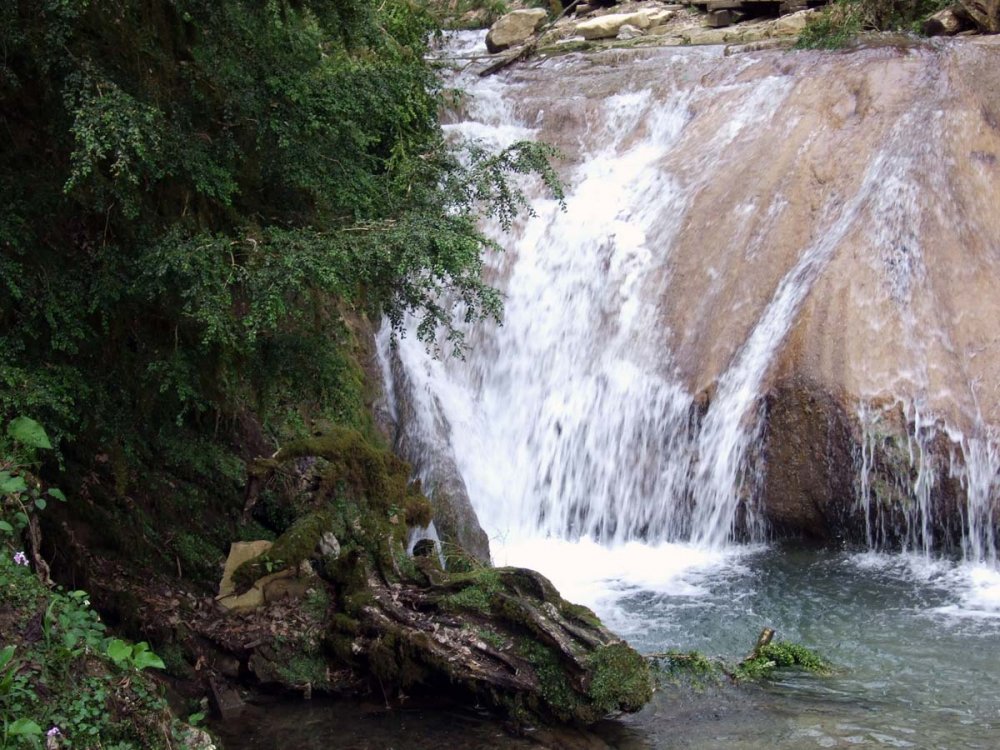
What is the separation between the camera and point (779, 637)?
851 cm

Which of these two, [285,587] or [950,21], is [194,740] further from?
[950,21]

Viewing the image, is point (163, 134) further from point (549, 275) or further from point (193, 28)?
point (549, 275)

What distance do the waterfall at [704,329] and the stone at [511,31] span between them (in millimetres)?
6645

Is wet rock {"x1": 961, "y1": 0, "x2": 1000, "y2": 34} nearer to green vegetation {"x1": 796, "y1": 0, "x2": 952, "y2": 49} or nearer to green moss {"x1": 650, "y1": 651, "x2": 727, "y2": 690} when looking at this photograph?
green vegetation {"x1": 796, "y1": 0, "x2": 952, "y2": 49}

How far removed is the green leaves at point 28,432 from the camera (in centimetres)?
568

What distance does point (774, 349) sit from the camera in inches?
428

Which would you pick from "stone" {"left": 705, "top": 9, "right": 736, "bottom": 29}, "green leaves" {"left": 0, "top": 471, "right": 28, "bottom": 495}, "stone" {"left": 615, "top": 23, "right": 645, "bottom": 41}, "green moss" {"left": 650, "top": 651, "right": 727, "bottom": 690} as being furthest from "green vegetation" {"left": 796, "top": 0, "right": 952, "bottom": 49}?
"green leaves" {"left": 0, "top": 471, "right": 28, "bottom": 495}

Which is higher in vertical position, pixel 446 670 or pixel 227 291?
pixel 227 291

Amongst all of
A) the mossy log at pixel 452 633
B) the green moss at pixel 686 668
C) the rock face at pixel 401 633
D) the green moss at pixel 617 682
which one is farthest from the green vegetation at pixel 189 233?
the green moss at pixel 686 668

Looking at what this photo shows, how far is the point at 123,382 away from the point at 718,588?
5.23m

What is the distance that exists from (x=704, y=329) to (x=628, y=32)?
922 centimetres

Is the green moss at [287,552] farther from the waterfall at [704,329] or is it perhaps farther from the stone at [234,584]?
the waterfall at [704,329]

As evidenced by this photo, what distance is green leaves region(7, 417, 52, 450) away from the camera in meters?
5.68

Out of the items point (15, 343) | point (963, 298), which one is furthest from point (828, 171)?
point (15, 343)
